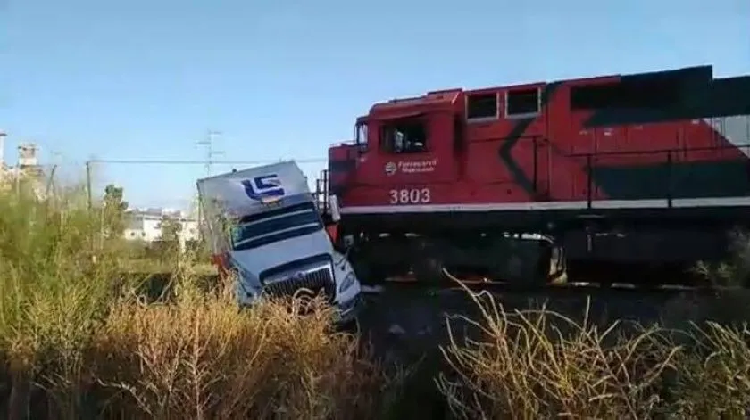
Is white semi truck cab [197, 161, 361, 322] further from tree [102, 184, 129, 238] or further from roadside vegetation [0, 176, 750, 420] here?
roadside vegetation [0, 176, 750, 420]

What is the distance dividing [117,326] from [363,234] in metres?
8.74

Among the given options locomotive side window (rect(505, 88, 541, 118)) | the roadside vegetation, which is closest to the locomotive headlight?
the roadside vegetation

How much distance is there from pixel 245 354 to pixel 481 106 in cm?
933

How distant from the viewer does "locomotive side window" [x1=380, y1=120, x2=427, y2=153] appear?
14.6 metres

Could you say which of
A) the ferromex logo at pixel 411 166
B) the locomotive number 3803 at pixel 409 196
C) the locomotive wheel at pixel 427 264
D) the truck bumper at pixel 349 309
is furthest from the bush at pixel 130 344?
the ferromex logo at pixel 411 166

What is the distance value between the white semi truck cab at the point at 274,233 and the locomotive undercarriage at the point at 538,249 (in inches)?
89.3

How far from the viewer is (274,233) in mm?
11523

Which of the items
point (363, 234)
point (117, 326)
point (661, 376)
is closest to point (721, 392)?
point (661, 376)

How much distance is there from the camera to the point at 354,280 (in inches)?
460

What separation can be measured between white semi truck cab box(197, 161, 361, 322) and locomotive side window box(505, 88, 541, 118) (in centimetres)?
377

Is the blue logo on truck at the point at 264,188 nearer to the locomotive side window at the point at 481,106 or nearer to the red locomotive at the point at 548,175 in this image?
the red locomotive at the point at 548,175

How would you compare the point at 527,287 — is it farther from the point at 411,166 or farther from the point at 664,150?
the point at 411,166

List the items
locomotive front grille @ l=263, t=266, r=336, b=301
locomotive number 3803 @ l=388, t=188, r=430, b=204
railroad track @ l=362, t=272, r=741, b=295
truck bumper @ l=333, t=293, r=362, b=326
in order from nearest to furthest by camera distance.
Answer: truck bumper @ l=333, t=293, r=362, b=326 < locomotive front grille @ l=263, t=266, r=336, b=301 < railroad track @ l=362, t=272, r=741, b=295 < locomotive number 3803 @ l=388, t=188, r=430, b=204

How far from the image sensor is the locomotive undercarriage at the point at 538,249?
11.9m
